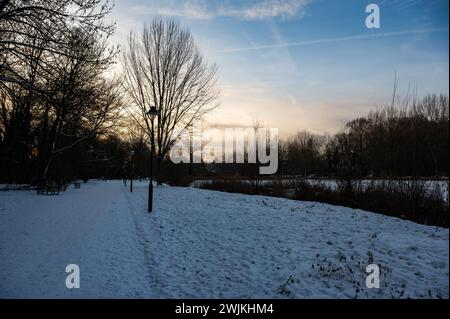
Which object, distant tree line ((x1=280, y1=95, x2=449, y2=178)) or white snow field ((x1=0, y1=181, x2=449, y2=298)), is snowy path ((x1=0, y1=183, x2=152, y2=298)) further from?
distant tree line ((x1=280, y1=95, x2=449, y2=178))

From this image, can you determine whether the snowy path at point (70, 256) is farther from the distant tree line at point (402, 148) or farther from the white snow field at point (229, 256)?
the distant tree line at point (402, 148)

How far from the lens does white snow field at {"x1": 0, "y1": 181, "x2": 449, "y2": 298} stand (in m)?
5.09

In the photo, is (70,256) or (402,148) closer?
(70,256)

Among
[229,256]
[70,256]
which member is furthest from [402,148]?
[70,256]

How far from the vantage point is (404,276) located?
5.35m

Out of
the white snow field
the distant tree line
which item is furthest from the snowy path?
the distant tree line

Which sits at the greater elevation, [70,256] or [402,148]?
[402,148]

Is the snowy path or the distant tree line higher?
the distant tree line

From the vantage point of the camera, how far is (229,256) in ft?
22.9

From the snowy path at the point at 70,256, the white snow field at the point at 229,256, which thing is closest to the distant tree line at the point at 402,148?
the white snow field at the point at 229,256

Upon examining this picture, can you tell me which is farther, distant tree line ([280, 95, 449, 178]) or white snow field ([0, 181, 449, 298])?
distant tree line ([280, 95, 449, 178])

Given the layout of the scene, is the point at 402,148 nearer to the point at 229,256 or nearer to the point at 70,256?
the point at 229,256
